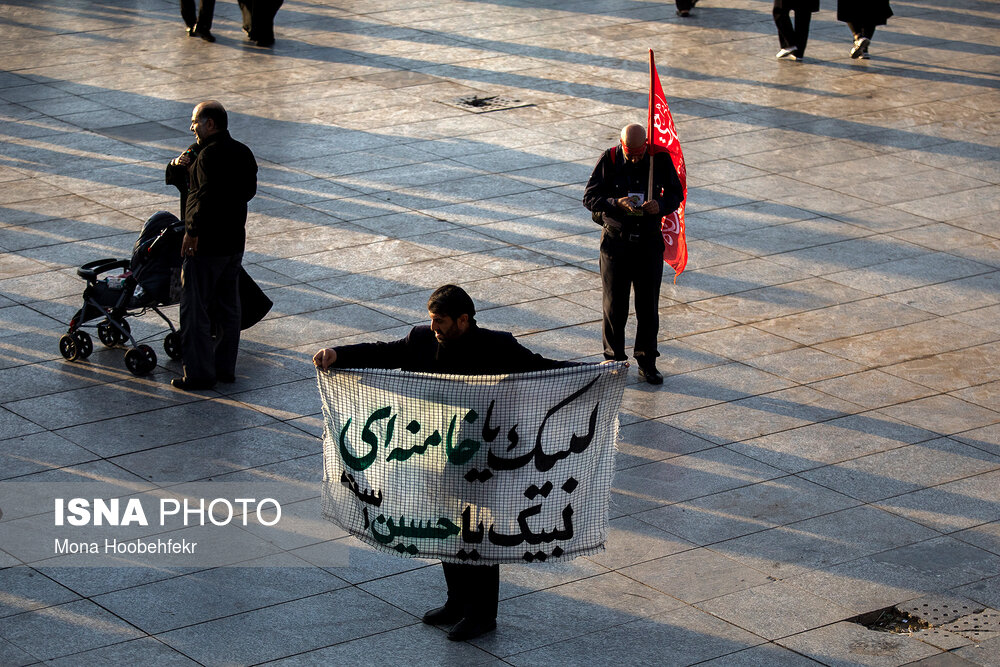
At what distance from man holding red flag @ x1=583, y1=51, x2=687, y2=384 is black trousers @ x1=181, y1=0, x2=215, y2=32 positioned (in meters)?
12.2

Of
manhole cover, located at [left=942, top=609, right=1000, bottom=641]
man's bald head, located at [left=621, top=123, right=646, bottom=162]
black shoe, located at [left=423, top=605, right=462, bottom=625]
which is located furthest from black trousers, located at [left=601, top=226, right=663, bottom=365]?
black shoe, located at [left=423, top=605, right=462, bottom=625]

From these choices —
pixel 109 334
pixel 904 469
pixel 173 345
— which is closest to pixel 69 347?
pixel 109 334

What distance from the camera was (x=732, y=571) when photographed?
8.07 m

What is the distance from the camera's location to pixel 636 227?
1066 cm

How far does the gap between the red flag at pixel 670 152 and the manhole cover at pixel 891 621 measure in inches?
158

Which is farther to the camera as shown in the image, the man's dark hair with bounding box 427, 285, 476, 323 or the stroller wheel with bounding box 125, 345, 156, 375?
the stroller wheel with bounding box 125, 345, 156, 375

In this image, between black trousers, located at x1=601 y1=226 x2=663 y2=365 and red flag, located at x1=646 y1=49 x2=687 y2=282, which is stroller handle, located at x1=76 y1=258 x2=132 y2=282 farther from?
red flag, located at x1=646 y1=49 x2=687 y2=282

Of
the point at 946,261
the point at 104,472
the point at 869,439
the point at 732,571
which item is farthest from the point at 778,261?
the point at 104,472

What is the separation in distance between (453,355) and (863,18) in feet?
52.1

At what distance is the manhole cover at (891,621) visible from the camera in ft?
24.7

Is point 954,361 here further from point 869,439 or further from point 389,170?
point 389,170

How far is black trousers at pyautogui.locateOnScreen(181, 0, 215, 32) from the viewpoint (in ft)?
70.2

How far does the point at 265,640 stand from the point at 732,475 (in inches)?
134

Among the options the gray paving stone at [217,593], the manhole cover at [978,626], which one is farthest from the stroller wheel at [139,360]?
the manhole cover at [978,626]
